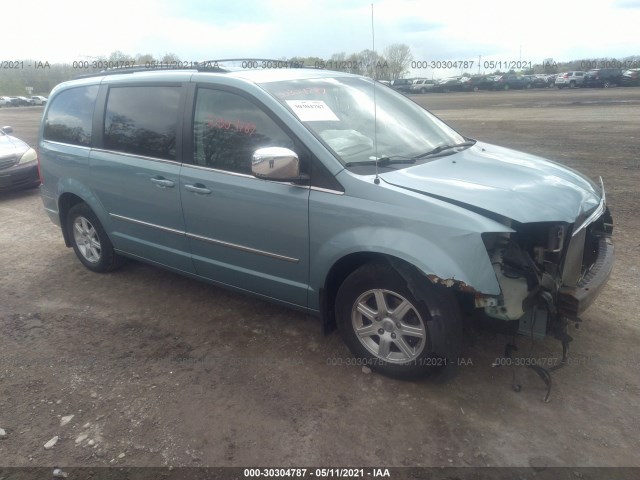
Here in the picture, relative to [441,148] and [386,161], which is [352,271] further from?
[441,148]

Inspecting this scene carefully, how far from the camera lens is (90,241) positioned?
493 centimetres

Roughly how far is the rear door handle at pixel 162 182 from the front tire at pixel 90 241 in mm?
1162

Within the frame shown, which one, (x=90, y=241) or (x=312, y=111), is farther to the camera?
(x=90, y=241)

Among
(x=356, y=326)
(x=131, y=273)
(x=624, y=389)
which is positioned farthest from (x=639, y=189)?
(x=131, y=273)

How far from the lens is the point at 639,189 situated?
23.0 feet

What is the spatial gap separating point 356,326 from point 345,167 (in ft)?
3.33

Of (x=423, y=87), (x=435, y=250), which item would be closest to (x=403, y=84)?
(x=423, y=87)

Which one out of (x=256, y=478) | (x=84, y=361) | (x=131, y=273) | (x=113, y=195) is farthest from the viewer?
(x=131, y=273)

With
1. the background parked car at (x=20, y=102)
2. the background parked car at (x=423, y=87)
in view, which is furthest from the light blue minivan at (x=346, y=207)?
the background parked car at (x=20, y=102)

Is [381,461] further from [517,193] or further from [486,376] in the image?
[517,193]

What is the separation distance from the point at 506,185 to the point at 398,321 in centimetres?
105

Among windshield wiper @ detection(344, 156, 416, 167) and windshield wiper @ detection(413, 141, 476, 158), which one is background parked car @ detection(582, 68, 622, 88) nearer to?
windshield wiper @ detection(413, 141, 476, 158)

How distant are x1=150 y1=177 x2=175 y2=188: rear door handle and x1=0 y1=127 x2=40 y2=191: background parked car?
18.8 ft

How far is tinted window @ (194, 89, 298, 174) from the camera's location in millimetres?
3330
